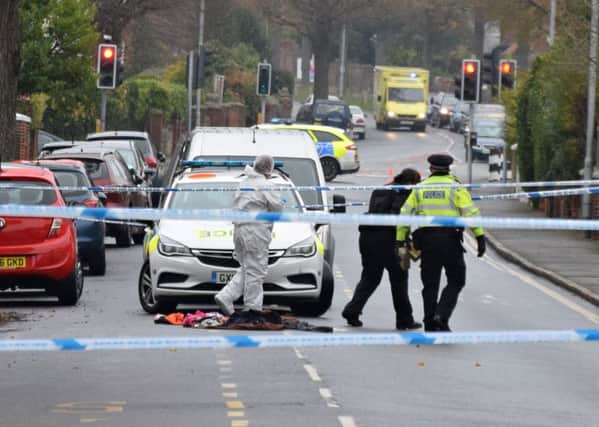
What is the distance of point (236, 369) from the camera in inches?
504

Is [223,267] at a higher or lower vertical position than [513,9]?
lower

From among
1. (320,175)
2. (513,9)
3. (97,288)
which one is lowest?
(97,288)

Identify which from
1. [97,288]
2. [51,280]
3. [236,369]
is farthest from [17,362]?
[97,288]

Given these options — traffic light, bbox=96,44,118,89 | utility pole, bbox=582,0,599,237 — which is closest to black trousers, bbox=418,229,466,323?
utility pole, bbox=582,0,599,237

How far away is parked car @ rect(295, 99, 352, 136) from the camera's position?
74250 mm

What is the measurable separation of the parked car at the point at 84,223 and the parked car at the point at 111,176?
3.20 m

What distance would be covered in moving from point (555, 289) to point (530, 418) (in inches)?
474

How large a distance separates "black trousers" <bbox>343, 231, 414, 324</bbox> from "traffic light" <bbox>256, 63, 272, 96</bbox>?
118 ft

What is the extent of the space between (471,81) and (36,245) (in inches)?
984

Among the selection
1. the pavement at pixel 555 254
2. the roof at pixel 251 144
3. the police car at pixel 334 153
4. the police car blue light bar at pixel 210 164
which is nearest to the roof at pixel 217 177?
the police car blue light bar at pixel 210 164

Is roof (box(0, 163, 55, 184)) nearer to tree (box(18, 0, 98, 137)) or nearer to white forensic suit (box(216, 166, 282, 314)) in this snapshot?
white forensic suit (box(216, 166, 282, 314))

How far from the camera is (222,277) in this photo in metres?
16.7

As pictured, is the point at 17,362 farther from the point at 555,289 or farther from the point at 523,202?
the point at 523,202

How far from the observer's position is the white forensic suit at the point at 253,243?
15.5 meters
